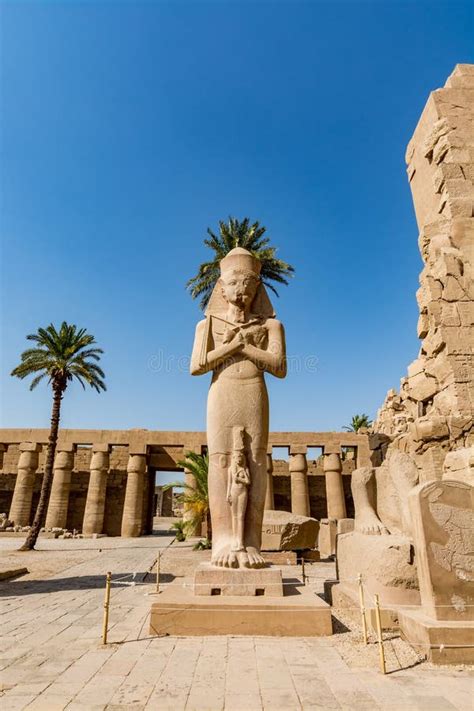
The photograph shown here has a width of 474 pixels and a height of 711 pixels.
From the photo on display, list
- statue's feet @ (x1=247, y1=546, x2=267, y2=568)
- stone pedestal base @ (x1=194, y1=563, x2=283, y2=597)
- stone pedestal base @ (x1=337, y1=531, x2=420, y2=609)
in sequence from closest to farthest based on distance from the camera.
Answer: stone pedestal base @ (x1=337, y1=531, x2=420, y2=609) < stone pedestal base @ (x1=194, y1=563, x2=283, y2=597) < statue's feet @ (x1=247, y1=546, x2=267, y2=568)

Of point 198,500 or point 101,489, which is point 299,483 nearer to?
point 198,500

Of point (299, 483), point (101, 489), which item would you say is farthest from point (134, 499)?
point (299, 483)

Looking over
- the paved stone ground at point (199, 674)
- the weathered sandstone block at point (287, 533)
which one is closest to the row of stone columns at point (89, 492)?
the weathered sandstone block at point (287, 533)

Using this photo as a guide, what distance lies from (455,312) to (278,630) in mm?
5022

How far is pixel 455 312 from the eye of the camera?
6426mm

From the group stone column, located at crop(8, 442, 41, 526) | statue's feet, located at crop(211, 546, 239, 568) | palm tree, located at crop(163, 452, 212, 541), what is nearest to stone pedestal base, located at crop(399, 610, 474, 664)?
statue's feet, located at crop(211, 546, 239, 568)

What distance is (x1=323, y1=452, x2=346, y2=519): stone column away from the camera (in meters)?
24.0

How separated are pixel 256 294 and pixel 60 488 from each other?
76.3 ft

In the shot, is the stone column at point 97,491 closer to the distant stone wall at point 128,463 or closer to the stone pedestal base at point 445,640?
the distant stone wall at point 128,463

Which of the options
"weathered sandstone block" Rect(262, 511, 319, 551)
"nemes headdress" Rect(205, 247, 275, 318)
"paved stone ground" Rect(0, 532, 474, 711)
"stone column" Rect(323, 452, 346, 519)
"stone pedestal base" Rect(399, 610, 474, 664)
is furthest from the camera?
"stone column" Rect(323, 452, 346, 519)

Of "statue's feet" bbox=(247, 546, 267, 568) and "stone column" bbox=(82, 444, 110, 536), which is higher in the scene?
"stone column" bbox=(82, 444, 110, 536)

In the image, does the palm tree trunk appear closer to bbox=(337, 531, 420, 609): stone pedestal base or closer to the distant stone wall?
the distant stone wall

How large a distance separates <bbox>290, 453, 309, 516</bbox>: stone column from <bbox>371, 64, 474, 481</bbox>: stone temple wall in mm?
18190

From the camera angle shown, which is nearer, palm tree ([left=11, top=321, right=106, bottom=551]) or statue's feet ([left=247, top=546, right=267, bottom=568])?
statue's feet ([left=247, top=546, right=267, bottom=568])
